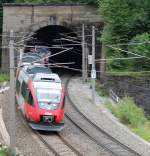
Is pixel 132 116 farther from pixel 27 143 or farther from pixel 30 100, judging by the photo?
pixel 27 143

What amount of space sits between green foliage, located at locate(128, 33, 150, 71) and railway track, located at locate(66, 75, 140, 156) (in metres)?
6.66

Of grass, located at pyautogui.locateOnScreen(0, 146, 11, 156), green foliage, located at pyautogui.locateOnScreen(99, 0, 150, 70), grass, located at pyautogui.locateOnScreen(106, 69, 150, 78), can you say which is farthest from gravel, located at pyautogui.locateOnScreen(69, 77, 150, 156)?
grass, located at pyautogui.locateOnScreen(0, 146, 11, 156)

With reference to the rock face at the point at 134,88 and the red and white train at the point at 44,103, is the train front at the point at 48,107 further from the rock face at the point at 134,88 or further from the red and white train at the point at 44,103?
the rock face at the point at 134,88

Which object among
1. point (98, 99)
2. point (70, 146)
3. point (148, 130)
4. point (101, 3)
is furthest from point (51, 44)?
point (70, 146)

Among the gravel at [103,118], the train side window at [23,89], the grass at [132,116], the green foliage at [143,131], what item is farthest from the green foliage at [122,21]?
the train side window at [23,89]

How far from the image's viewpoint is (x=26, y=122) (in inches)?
1524

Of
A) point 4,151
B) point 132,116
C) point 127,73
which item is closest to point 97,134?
point 132,116

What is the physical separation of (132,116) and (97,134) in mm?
4616

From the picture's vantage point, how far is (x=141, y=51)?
1887 inches

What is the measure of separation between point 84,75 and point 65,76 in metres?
6.76

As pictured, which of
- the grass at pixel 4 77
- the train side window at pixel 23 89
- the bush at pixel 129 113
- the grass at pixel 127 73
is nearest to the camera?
the train side window at pixel 23 89

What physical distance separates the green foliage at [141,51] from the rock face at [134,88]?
174cm

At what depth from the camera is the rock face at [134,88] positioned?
45.1m

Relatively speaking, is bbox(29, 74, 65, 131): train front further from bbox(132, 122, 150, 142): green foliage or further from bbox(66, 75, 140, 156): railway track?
bbox(132, 122, 150, 142): green foliage
